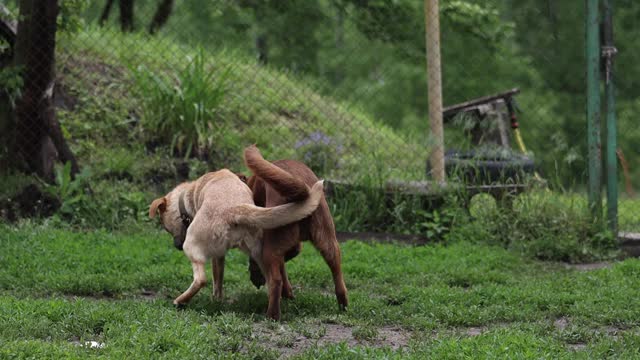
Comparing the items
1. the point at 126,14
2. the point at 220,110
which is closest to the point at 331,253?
the point at 220,110

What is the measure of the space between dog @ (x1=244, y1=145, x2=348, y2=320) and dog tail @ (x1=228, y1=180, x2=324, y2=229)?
40mm

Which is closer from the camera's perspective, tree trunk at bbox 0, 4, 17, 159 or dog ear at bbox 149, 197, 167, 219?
dog ear at bbox 149, 197, 167, 219

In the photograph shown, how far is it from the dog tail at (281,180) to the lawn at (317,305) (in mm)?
781

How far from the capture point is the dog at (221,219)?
5.55 metres

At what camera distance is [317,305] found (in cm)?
616

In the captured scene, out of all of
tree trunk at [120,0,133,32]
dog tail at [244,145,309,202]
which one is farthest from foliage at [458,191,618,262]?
tree trunk at [120,0,133,32]

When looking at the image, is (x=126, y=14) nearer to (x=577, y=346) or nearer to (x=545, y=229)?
(x=545, y=229)

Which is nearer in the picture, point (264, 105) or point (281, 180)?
point (281, 180)

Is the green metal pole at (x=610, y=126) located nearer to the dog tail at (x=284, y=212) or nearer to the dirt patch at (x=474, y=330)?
the dirt patch at (x=474, y=330)

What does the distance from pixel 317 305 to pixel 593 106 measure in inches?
149

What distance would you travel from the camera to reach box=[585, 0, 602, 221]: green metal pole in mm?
8453

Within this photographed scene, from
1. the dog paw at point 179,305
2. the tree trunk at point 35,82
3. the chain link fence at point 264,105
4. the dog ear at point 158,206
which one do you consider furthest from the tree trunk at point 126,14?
the dog paw at point 179,305

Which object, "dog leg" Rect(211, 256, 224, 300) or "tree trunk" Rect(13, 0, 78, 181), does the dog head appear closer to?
"dog leg" Rect(211, 256, 224, 300)

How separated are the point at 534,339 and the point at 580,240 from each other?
3732 millimetres
